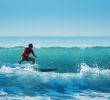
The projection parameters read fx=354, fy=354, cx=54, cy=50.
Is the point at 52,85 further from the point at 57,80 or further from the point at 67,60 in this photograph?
the point at 67,60

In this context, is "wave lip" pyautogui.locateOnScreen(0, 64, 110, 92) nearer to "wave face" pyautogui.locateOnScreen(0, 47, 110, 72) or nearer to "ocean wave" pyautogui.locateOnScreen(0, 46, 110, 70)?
"ocean wave" pyautogui.locateOnScreen(0, 46, 110, 70)

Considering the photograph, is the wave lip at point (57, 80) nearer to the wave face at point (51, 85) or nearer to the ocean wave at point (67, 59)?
the wave face at point (51, 85)

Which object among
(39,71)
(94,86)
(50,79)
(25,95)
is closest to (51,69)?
(39,71)

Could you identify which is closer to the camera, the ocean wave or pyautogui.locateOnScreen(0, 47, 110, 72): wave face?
pyautogui.locateOnScreen(0, 47, 110, 72): wave face

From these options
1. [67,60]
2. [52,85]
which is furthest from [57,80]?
[67,60]

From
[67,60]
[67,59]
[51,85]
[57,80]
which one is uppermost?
[67,59]

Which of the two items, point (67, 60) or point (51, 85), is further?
point (67, 60)

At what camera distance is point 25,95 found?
1455 centimetres

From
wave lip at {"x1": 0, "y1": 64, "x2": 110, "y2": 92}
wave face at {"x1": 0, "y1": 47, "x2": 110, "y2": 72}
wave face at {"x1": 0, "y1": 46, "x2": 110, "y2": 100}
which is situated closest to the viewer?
wave face at {"x1": 0, "y1": 46, "x2": 110, "y2": 100}

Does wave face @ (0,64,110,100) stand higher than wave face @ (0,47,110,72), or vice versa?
wave face @ (0,47,110,72)

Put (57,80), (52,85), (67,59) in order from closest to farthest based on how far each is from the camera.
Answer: (52,85)
(57,80)
(67,59)

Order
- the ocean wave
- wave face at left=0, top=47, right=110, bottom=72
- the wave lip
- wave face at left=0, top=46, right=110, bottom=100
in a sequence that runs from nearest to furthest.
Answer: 1. wave face at left=0, top=46, right=110, bottom=100
2. the wave lip
3. wave face at left=0, top=47, right=110, bottom=72
4. the ocean wave

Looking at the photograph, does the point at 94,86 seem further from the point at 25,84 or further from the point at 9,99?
the point at 9,99

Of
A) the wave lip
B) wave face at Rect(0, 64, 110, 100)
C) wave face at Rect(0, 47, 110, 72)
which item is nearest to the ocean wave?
wave face at Rect(0, 47, 110, 72)
